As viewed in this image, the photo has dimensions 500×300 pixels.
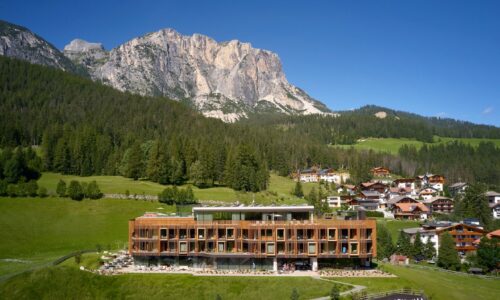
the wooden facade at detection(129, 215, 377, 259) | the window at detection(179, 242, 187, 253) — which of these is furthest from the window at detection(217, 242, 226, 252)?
the window at detection(179, 242, 187, 253)

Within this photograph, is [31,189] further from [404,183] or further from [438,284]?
Answer: [404,183]

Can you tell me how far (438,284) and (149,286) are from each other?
3815cm

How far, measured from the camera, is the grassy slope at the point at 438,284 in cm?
5619

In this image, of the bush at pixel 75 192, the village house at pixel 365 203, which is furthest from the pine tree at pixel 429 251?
the bush at pixel 75 192

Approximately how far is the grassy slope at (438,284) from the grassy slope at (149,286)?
6.41 m

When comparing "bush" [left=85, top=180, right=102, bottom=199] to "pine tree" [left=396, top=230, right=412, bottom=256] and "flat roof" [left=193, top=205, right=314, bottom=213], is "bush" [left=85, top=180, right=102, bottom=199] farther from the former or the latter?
"pine tree" [left=396, top=230, right=412, bottom=256]

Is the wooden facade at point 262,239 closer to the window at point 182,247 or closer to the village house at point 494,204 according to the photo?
the window at point 182,247

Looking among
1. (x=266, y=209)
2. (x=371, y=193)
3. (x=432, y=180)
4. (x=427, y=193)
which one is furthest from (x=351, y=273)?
(x=432, y=180)

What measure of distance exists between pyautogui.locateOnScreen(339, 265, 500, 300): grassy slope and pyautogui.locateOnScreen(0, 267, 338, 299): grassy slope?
6410 mm

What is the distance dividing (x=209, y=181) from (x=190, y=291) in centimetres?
7993

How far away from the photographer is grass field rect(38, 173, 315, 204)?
378 ft

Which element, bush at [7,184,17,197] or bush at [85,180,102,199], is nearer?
bush at [7,184,17,197]

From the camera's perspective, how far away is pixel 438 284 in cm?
6134

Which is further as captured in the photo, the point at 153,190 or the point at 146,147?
the point at 146,147
